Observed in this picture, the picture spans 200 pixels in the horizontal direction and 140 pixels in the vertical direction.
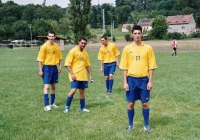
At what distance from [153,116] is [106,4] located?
515 feet

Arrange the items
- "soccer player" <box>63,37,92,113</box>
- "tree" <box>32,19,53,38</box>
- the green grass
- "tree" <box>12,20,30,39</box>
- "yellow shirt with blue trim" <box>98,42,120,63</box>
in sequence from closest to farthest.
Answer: the green grass → "soccer player" <box>63,37,92,113</box> → "yellow shirt with blue trim" <box>98,42,120,63</box> → "tree" <box>32,19,53,38</box> → "tree" <box>12,20,30,39</box>

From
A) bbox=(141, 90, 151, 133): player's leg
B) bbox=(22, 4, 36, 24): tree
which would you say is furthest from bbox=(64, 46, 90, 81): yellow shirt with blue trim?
bbox=(22, 4, 36, 24): tree

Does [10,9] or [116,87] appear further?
[10,9]

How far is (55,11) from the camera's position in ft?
460

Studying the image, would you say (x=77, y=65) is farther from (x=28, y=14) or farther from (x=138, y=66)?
(x=28, y=14)

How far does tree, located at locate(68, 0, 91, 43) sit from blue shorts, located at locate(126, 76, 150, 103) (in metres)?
45.4

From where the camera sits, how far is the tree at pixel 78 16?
5175cm

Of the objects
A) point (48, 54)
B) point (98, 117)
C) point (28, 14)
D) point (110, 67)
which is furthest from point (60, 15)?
point (98, 117)

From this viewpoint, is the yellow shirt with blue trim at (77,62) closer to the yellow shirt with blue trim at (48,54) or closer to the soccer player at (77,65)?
the soccer player at (77,65)

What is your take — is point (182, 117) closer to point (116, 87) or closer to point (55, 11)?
point (116, 87)

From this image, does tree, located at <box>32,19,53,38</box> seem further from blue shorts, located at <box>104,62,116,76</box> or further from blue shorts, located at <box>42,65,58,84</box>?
blue shorts, located at <box>42,65,58,84</box>

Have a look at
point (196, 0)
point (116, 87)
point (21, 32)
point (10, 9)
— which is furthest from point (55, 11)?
point (116, 87)

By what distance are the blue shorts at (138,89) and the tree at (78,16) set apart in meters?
45.4

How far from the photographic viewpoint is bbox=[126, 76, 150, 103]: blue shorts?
640 centimetres
